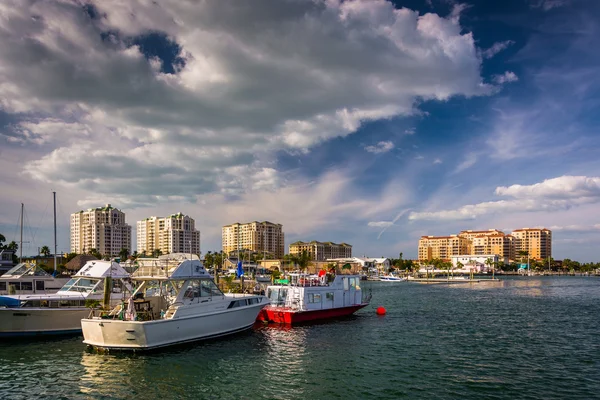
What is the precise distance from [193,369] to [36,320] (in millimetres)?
16060

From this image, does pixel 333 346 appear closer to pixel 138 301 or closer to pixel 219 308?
pixel 219 308

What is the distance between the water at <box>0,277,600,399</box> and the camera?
21094mm

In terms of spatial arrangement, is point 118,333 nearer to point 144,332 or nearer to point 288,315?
point 144,332

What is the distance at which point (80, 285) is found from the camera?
3716 cm

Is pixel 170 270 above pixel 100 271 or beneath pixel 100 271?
above

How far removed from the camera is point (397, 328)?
1591 inches

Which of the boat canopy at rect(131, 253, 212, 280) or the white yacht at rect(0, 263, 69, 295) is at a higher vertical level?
the boat canopy at rect(131, 253, 212, 280)

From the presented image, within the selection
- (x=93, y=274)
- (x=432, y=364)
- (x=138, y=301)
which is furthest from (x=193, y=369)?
(x=93, y=274)

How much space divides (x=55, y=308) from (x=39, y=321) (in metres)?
1.37

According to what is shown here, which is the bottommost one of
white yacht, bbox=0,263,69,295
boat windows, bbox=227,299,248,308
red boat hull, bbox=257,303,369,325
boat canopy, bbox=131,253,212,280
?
red boat hull, bbox=257,303,369,325

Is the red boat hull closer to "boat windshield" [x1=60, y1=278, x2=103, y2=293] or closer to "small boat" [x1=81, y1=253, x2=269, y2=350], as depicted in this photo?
"small boat" [x1=81, y1=253, x2=269, y2=350]

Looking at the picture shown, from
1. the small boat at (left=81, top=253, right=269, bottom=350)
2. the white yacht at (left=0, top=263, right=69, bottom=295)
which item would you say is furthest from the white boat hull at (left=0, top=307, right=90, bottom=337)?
the white yacht at (left=0, top=263, right=69, bottom=295)

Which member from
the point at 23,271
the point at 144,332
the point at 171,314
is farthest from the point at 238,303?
the point at 23,271

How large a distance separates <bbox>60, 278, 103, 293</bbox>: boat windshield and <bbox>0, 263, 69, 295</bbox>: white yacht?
4.51 m
